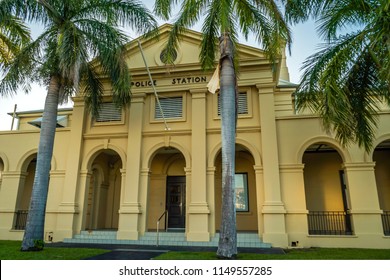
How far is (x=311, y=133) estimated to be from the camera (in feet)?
41.6

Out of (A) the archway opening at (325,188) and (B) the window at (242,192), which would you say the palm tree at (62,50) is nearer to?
(B) the window at (242,192)

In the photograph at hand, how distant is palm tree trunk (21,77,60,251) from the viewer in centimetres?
999

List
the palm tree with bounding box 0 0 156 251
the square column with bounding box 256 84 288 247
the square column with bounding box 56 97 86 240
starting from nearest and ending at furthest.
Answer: the palm tree with bounding box 0 0 156 251, the square column with bounding box 256 84 288 247, the square column with bounding box 56 97 86 240

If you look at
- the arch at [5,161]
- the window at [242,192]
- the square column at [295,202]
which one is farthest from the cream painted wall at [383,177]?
the arch at [5,161]

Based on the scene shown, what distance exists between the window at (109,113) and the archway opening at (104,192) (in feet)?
6.15

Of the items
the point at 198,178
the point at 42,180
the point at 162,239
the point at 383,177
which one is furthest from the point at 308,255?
the point at 42,180

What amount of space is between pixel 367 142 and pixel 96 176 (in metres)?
13.1

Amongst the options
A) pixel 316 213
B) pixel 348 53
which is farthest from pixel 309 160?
pixel 348 53

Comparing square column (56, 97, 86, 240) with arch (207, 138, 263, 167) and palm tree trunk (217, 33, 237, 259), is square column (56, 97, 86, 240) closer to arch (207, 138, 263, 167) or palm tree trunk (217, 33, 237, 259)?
arch (207, 138, 263, 167)

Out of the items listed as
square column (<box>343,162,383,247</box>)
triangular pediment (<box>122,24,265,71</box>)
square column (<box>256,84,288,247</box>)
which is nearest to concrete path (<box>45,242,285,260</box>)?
square column (<box>256,84,288,247</box>)

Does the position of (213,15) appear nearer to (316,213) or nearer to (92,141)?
(92,141)

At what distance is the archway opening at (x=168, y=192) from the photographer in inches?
616

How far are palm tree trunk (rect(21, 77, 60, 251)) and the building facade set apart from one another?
3.09m

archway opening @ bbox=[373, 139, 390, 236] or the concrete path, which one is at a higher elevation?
archway opening @ bbox=[373, 139, 390, 236]
